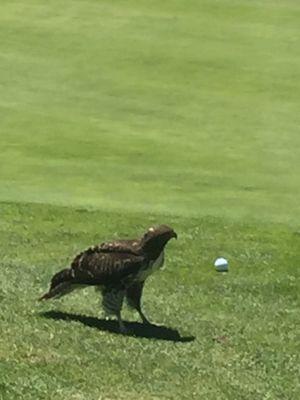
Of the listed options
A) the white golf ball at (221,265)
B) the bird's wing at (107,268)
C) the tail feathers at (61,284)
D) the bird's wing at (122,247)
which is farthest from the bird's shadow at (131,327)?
the white golf ball at (221,265)

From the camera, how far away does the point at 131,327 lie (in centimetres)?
771

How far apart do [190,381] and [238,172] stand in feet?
21.0

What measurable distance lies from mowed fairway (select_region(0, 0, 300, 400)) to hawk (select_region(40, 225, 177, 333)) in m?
0.20

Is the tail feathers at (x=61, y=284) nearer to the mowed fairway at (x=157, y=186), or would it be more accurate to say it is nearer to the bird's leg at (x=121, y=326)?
the mowed fairway at (x=157, y=186)

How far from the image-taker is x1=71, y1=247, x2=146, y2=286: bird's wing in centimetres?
748

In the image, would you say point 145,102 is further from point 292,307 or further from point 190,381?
point 190,381

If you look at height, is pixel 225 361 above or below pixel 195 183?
above

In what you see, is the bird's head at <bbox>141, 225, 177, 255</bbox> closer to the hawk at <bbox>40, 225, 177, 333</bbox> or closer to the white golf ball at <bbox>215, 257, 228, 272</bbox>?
the hawk at <bbox>40, 225, 177, 333</bbox>

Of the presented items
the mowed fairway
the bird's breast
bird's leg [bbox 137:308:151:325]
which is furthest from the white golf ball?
the bird's breast

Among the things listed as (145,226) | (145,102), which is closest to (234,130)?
(145,102)

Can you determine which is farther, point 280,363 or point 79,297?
point 79,297

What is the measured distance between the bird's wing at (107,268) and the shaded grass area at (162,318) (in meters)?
0.29

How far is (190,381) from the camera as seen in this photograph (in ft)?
21.5

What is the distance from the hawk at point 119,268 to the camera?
749 cm
